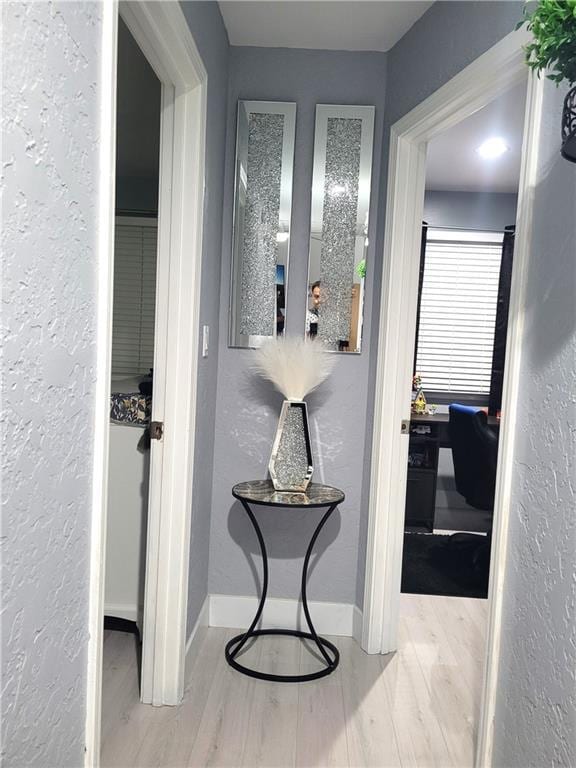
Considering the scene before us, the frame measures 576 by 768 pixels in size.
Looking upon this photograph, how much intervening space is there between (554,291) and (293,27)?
1.70 metres

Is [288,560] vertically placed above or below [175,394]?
below

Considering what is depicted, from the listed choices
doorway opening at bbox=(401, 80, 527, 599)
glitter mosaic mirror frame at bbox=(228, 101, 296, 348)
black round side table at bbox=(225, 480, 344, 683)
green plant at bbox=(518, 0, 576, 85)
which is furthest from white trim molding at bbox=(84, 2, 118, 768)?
doorway opening at bbox=(401, 80, 527, 599)

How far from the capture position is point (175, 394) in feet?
7.95

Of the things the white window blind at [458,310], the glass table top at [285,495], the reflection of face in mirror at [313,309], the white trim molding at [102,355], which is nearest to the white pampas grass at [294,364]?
the reflection of face in mirror at [313,309]

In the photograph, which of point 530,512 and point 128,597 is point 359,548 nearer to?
point 128,597

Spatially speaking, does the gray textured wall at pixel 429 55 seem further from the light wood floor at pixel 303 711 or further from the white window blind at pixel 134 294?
the white window blind at pixel 134 294

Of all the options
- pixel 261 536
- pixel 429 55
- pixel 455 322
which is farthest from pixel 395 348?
pixel 455 322

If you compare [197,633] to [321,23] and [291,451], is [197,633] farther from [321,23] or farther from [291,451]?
[321,23]

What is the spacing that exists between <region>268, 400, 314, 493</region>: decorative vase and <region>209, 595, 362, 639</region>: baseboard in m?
0.66

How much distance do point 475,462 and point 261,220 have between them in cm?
215

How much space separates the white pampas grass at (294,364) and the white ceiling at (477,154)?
172 cm

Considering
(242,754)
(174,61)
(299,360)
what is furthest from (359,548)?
(174,61)

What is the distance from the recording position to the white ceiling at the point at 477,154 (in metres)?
3.70

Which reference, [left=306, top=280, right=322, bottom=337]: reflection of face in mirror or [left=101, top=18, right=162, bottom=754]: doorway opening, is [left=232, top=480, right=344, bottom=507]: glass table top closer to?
[left=101, top=18, right=162, bottom=754]: doorway opening
